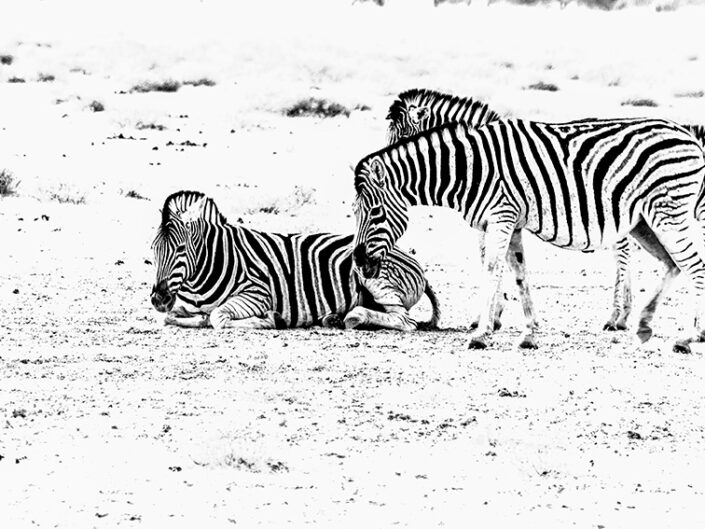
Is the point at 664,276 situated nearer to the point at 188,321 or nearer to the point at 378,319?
the point at 378,319

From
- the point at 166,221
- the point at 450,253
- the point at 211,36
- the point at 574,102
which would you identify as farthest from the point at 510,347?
the point at 211,36

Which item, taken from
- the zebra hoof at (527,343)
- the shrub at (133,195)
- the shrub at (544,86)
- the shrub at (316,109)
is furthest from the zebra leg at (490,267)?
the shrub at (544,86)

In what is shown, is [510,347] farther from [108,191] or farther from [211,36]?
[211,36]

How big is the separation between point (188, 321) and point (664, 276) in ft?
11.4

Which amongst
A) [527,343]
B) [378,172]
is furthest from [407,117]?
[527,343]

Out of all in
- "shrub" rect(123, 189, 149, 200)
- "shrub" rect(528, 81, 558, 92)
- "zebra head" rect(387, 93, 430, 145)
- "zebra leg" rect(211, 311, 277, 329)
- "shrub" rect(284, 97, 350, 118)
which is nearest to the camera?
"zebra leg" rect(211, 311, 277, 329)

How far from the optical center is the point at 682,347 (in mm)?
9414

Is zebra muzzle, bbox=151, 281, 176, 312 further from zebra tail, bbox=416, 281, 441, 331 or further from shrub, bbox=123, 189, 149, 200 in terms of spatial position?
shrub, bbox=123, 189, 149, 200

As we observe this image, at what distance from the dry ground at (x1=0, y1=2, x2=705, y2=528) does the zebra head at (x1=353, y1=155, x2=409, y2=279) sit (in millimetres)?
594

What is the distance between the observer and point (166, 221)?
34.5 ft

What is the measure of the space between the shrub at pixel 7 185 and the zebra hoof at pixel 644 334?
8741mm

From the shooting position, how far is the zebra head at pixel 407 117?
40.9 feet

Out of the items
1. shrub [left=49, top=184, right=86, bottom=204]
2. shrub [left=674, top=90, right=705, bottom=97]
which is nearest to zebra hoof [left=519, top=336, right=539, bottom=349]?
shrub [left=49, top=184, right=86, bottom=204]

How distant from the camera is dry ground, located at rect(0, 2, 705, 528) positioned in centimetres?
594
